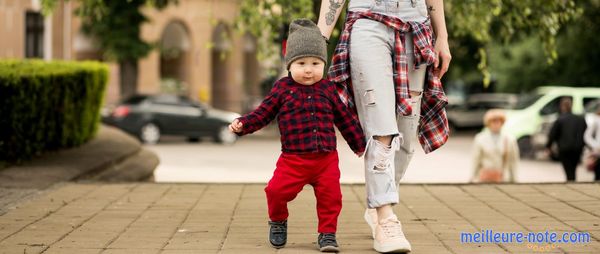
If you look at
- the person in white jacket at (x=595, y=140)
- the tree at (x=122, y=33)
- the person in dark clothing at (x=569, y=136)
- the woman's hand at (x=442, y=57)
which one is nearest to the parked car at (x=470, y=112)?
the tree at (x=122, y=33)

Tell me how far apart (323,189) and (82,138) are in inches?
278

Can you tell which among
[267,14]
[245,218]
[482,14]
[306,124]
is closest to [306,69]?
[306,124]

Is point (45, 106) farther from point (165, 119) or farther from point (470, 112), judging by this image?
point (470, 112)

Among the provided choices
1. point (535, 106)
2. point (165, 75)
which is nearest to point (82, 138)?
point (535, 106)

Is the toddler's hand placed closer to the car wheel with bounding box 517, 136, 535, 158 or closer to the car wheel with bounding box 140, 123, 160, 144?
the car wheel with bounding box 517, 136, 535, 158

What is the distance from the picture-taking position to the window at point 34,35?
38406mm

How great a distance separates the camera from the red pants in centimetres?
557

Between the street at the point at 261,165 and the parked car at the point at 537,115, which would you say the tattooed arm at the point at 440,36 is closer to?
the street at the point at 261,165

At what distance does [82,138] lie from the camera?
12195 millimetres

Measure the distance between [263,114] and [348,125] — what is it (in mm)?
443

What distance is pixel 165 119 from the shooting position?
104 feet

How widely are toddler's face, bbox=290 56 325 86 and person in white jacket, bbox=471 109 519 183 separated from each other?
22.5ft

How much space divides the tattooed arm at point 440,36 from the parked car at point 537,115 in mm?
19379

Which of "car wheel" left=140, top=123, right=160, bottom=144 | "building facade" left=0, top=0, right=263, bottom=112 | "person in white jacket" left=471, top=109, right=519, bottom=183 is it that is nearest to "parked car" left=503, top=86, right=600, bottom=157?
"car wheel" left=140, top=123, right=160, bottom=144
